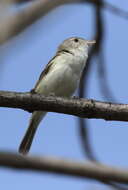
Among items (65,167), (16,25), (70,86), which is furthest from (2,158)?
(70,86)

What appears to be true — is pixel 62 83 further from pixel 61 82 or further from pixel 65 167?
pixel 65 167

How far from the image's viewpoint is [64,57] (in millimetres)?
5086

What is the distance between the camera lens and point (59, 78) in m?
4.79

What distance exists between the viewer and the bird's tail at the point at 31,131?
5.12m

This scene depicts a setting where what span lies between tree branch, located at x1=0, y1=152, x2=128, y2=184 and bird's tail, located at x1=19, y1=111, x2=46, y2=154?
441 cm

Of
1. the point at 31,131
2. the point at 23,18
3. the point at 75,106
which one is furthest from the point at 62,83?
the point at 23,18

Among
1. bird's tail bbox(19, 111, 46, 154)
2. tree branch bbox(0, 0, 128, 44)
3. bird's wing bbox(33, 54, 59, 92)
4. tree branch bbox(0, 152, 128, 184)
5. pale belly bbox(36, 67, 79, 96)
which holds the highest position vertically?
bird's wing bbox(33, 54, 59, 92)

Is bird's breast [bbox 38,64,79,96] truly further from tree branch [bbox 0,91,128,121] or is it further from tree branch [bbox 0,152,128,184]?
tree branch [bbox 0,152,128,184]

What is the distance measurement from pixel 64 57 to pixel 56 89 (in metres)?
0.52

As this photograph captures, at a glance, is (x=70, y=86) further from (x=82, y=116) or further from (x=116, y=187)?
(x=116, y=187)

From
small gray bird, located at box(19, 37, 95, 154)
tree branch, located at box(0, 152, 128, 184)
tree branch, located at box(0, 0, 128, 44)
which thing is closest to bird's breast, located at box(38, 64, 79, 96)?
small gray bird, located at box(19, 37, 95, 154)

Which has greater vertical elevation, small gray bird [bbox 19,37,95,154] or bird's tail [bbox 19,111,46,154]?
small gray bird [bbox 19,37,95,154]

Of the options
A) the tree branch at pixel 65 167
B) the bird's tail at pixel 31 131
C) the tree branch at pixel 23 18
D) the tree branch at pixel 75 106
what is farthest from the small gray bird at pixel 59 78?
→ the tree branch at pixel 65 167

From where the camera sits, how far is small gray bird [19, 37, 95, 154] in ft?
15.7
